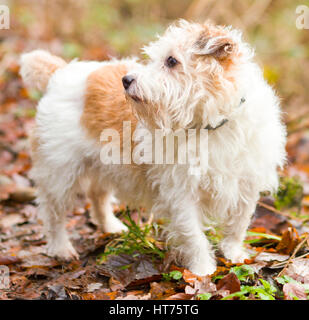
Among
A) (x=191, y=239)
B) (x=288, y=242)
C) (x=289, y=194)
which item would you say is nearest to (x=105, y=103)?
(x=191, y=239)

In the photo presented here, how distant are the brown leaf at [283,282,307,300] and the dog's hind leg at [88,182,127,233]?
6.91ft

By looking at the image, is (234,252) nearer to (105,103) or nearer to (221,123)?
(221,123)

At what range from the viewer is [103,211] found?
4.61 m

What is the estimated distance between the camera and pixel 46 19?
10555 mm

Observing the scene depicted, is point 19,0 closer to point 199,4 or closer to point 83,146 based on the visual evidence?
point 199,4

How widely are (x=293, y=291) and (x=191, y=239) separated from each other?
0.84 metres

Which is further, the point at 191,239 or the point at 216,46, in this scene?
the point at 191,239

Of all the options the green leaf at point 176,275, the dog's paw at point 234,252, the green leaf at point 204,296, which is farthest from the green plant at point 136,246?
the green leaf at point 204,296

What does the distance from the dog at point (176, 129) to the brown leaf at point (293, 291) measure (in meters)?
0.63

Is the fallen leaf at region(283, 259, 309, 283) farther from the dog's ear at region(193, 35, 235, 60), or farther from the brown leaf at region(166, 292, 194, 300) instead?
the dog's ear at region(193, 35, 235, 60)

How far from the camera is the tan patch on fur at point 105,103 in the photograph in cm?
364

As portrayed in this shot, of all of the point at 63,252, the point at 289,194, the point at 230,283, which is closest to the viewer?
the point at 230,283
